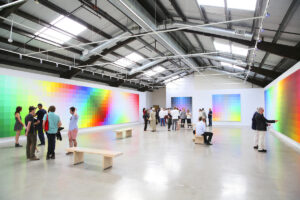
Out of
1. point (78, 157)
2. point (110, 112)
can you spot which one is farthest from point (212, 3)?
point (110, 112)

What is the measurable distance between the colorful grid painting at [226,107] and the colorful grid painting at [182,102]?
90.7 inches

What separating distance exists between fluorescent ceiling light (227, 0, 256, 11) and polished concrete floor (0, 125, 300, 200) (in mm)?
4336

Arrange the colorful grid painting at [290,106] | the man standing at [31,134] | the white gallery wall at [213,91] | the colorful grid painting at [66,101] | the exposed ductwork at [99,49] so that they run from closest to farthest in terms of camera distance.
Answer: the man standing at [31,134] → the colorful grid painting at [290,106] → the colorful grid painting at [66,101] → the exposed ductwork at [99,49] → the white gallery wall at [213,91]

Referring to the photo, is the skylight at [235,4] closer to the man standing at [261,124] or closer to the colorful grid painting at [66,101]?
the man standing at [261,124]

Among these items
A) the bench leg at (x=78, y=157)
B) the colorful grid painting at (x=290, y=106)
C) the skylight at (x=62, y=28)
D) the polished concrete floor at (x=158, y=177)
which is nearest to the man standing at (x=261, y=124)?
the polished concrete floor at (x=158, y=177)

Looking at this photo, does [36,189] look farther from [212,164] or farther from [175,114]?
[175,114]

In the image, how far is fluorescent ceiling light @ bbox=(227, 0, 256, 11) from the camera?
15.8 feet

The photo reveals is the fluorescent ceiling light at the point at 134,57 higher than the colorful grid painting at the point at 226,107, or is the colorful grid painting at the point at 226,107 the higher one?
the fluorescent ceiling light at the point at 134,57

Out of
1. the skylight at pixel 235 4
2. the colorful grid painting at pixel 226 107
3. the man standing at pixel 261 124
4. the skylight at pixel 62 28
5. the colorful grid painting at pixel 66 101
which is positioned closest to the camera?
the skylight at pixel 235 4

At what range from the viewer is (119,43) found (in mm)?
9375

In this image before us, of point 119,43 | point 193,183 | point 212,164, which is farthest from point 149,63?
point 193,183

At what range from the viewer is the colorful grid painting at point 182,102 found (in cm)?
1755

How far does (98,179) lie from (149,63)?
34.2 ft

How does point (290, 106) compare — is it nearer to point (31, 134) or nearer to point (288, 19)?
point (288, 19)
